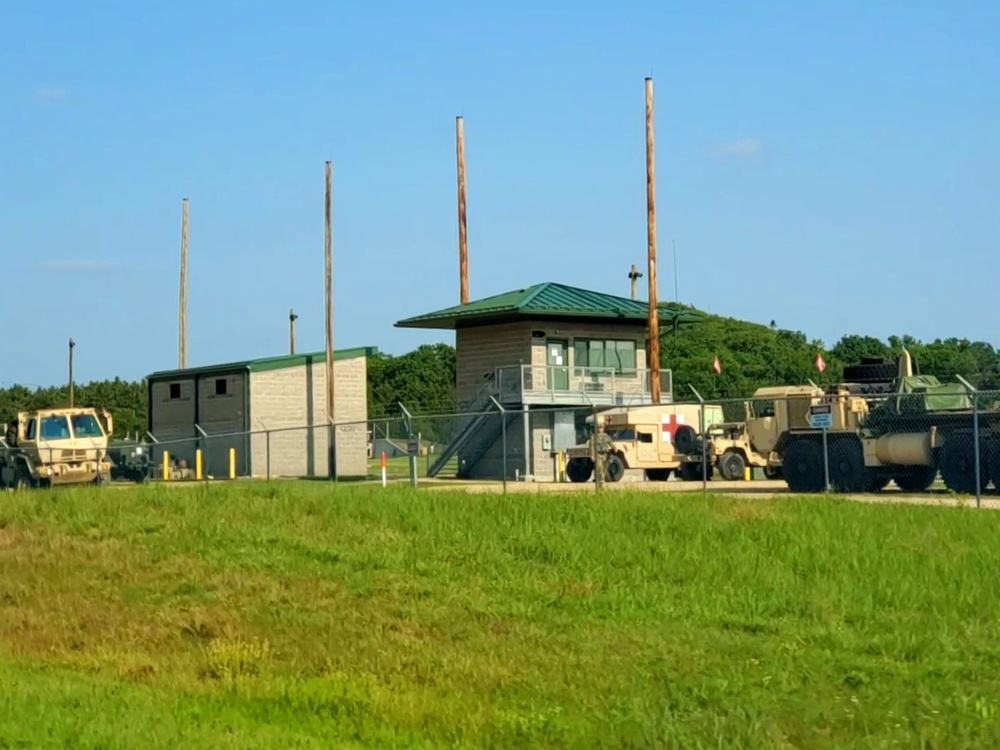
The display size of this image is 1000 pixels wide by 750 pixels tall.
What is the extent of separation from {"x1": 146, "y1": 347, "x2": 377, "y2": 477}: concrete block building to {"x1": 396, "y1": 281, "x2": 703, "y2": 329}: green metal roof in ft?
11.7

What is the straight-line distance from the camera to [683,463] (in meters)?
40.5

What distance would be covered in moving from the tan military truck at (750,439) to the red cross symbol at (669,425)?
1039 millimetres

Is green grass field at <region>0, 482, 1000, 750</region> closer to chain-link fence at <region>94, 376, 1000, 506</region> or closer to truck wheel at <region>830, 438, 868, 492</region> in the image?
chain-link fence at <region>94, 376, 1000, 506</region>

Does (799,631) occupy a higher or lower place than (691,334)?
lower

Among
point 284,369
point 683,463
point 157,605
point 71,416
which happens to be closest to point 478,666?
point 157,605

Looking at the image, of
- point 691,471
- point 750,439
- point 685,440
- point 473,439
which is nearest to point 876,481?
point 750,439

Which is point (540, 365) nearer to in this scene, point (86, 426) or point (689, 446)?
point (689, 446)

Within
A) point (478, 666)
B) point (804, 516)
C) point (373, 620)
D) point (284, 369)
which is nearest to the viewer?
point (478, 666)

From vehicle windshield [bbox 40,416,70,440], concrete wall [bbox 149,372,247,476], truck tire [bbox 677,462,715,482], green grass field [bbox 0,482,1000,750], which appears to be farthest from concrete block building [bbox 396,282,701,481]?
green grass field [bbox 0,482,1000,750]

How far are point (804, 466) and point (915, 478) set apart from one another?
92.2 inches

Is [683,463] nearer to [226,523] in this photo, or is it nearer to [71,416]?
[71,416]

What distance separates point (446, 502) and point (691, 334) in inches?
3280

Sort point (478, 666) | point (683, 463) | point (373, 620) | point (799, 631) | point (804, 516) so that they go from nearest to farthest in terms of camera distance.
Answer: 1. point (478, 666)
2. point (799, 631)
3. point (373, 620)
4. point (804, 516)
5. point (683, 463)

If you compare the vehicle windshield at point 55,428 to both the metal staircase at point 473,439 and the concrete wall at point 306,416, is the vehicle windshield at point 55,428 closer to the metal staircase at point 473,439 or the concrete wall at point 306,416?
the concrete wall at point 306,416
